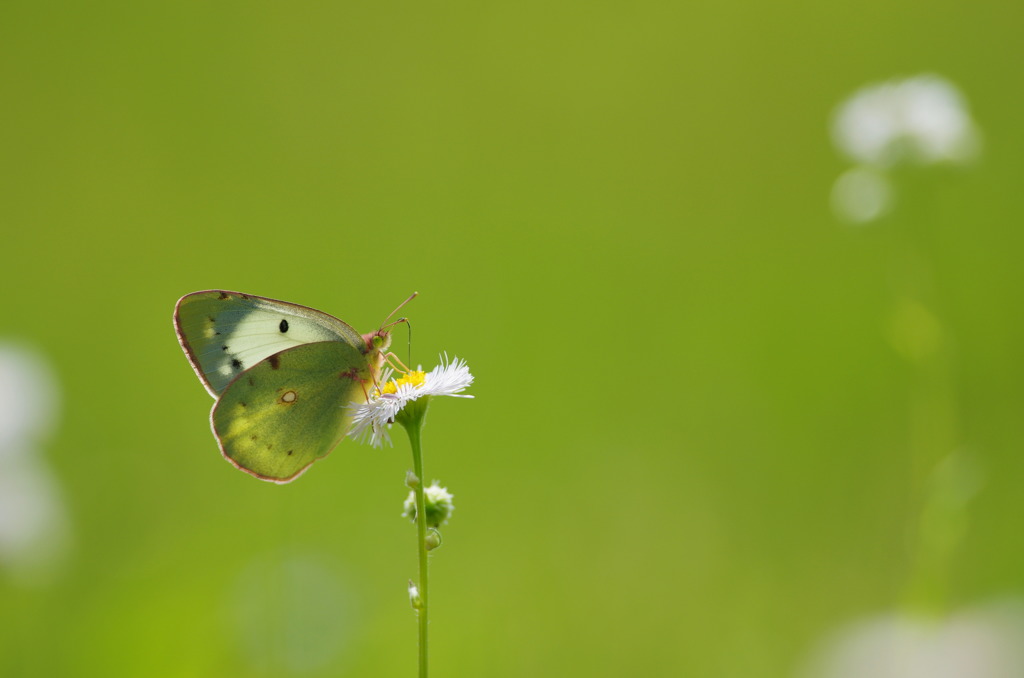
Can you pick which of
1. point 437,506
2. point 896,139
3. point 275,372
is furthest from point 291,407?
point 896,139

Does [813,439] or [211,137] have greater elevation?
[211,137]

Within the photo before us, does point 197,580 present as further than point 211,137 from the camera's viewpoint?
No

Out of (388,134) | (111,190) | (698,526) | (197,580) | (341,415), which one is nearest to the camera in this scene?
(341,415)

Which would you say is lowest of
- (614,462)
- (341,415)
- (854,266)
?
(341,415)

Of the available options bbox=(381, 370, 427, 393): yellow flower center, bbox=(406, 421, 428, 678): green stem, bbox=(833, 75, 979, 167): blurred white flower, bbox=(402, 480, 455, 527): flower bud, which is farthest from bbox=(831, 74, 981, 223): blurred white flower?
bbox=(406, 421, 428, 678): green stem

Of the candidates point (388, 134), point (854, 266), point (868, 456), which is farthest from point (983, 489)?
point (388, 134)

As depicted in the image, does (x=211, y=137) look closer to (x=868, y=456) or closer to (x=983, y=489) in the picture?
(x=868, y=456)

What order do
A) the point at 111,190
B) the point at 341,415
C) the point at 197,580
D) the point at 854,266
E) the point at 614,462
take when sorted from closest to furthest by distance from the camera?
the point at 341,415, the point at 197,580, the point at 614,462, the point at 854,266, the point at 111,190
